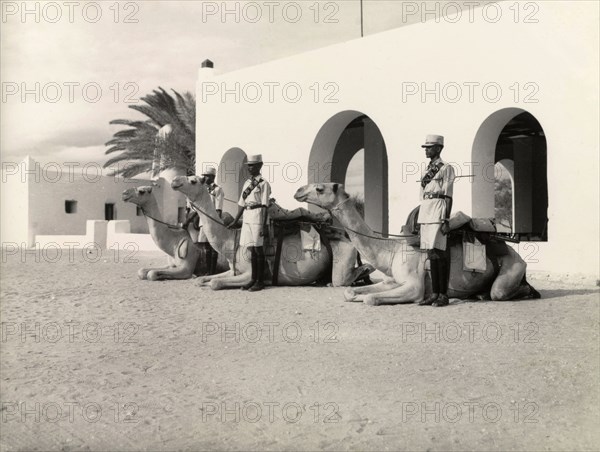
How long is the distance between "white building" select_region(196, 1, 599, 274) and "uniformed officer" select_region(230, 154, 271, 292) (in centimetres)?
345

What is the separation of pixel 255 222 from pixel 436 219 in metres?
2.71

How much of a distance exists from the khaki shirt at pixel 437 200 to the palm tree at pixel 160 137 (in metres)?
14.8

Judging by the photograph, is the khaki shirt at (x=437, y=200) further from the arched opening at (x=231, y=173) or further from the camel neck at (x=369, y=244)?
the arched opening at (x=231, y=173)

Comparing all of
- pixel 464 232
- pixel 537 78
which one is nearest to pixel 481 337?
pixel 464 232

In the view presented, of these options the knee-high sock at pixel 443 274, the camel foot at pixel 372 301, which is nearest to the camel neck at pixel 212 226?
the camel foot at pixel 372 301

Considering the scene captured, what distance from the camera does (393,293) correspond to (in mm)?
6988

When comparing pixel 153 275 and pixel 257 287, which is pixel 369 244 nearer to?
pixel 257 287

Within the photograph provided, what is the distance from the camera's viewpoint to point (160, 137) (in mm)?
21391

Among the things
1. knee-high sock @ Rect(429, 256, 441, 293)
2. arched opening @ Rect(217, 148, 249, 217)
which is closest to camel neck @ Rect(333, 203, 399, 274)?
knee-high sock @ Rect(429, 256, 441, 293)

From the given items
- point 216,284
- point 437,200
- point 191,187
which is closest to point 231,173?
point 191,187

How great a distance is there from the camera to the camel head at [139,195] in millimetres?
9715

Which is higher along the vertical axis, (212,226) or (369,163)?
(369,163)

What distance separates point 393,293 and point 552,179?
463 centimetres

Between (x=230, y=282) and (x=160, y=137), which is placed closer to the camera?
(x=230, y=282)
